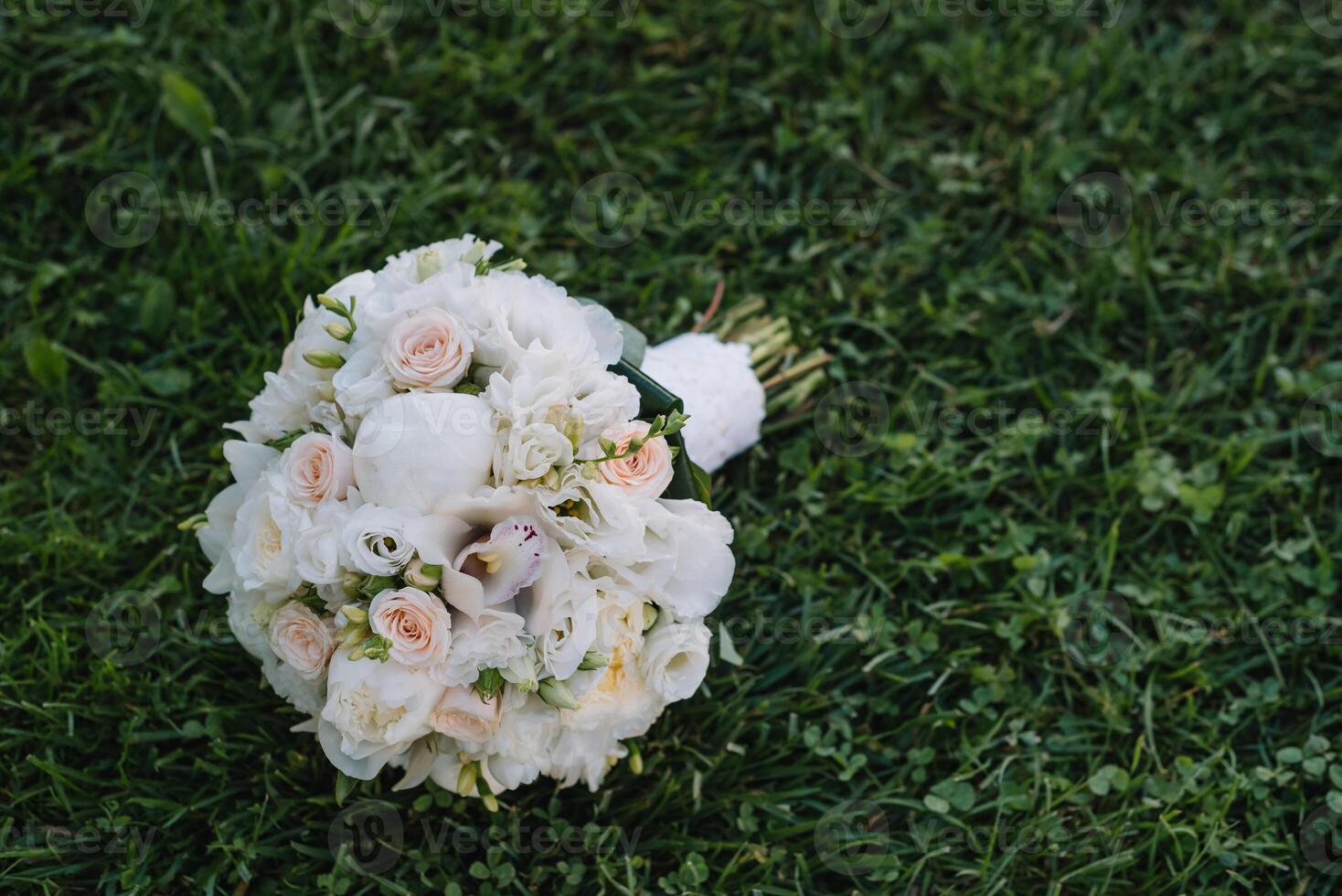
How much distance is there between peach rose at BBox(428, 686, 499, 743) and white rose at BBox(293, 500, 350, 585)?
9.2 inches

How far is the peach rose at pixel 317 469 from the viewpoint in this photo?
1.69 m

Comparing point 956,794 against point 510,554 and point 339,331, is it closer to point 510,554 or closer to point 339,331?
point 510,554

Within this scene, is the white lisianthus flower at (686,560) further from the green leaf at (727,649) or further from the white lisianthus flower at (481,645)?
the green leaf at (727,649)

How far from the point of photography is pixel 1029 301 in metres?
2.79

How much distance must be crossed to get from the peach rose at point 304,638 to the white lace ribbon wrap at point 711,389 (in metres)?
0.77

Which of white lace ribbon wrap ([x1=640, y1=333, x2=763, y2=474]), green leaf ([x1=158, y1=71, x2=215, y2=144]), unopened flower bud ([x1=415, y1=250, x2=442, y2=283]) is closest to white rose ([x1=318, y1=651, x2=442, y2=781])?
→ unopened flower bud ([x1=415, y1=250, x2=442, y2=283])

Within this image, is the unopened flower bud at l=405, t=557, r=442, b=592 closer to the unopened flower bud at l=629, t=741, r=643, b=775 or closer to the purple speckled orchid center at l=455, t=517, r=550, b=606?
the purple speckled orchid center at l=455, t=517, r=550, b=606

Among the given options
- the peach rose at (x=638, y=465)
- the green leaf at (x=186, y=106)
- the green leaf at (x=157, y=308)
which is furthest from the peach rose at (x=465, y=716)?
the green leaf at (x=186, y=106)

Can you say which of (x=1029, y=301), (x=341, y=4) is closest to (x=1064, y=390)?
(x=1029, y=301)

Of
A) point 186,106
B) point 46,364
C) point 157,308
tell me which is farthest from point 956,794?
point 186,106

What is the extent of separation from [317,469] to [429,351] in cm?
23

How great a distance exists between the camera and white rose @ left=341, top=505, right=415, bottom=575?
5.31 ft

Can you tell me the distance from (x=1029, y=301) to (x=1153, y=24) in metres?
0.95

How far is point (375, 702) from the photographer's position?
5.48 ft
